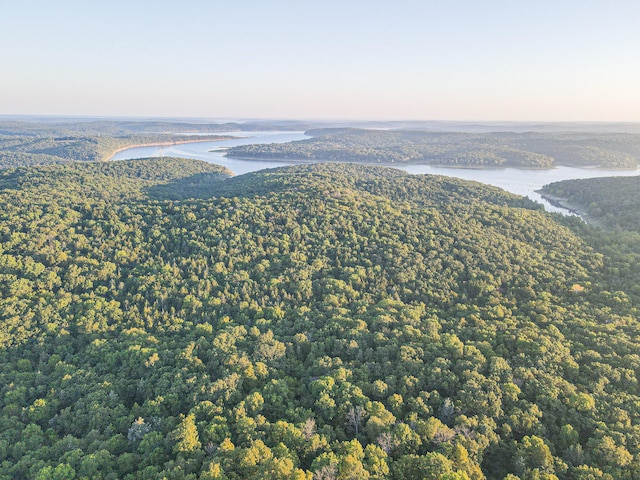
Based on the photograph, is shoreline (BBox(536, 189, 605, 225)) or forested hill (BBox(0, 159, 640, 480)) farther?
shoreline (BBox(536, 189, 605, 225))

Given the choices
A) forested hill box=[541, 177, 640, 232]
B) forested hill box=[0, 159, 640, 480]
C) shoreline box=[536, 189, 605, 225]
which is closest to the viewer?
forested hill box=[0, 159, 640, 480]

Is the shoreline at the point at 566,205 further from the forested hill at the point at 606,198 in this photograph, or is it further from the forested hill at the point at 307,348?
the forested hill at the point at 307,348

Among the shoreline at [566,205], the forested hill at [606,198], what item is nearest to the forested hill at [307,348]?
the forested hill at [606,198]

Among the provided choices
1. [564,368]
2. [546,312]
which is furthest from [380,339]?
[546,312]

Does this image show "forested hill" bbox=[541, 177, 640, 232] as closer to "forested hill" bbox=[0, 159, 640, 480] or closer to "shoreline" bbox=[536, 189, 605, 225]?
"shoreline" bbox=[536, 189, 605, 225]

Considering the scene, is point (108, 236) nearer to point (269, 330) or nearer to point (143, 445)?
point (269, 330)

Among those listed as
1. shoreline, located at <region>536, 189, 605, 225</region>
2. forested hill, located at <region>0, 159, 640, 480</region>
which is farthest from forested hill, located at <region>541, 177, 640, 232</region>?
forested hill, located at <region>0, 159, 640, 480</region>

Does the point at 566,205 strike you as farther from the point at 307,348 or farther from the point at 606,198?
the point at 307,348

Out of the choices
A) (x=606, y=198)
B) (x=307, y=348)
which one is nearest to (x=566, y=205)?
(x=606, y=198)
